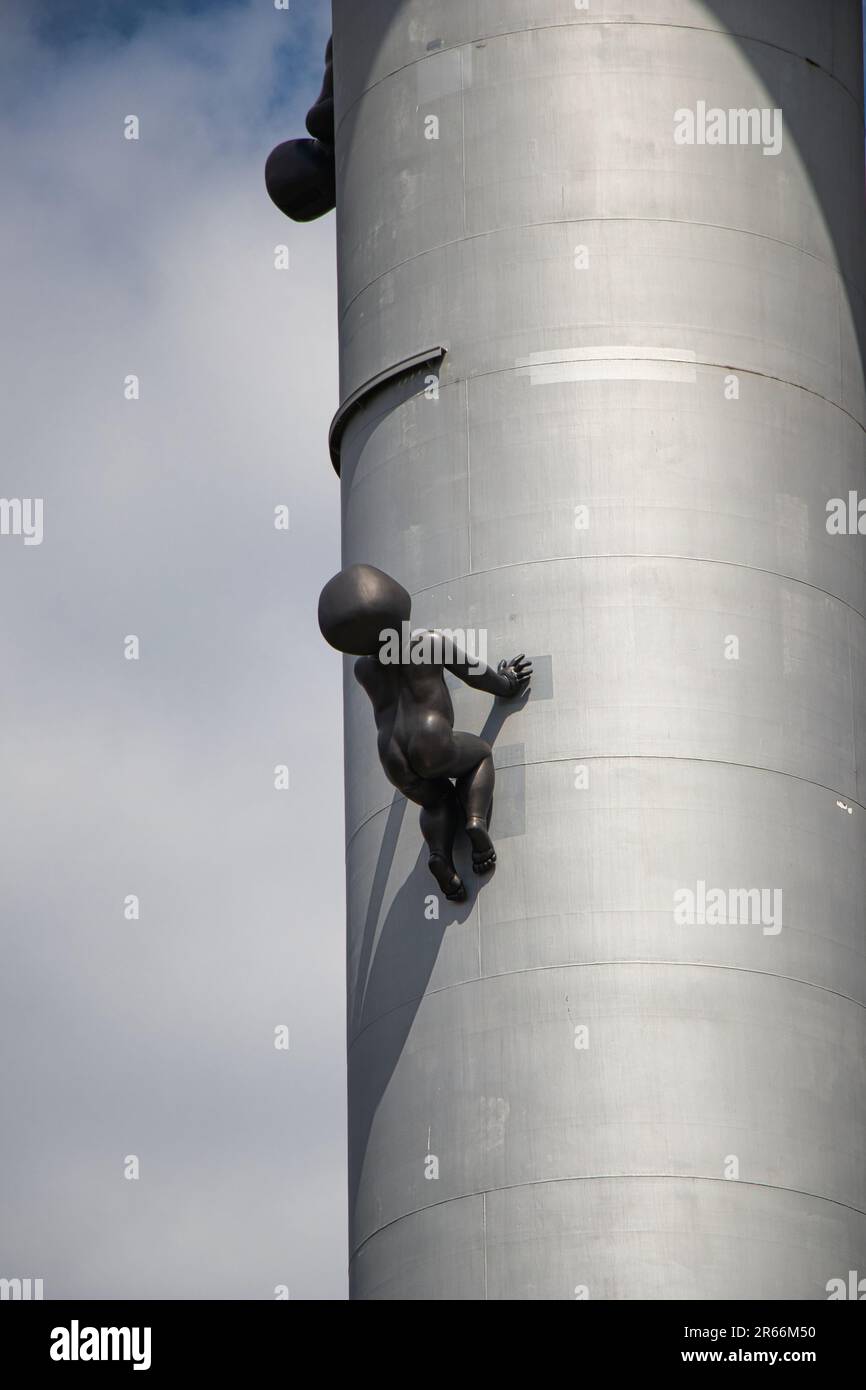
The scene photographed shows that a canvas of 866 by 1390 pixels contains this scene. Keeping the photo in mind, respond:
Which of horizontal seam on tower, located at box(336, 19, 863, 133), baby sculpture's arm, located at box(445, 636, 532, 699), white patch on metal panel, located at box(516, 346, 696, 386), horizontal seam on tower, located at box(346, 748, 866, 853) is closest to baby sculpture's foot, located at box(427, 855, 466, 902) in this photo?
horizontal seam on tower, located at box(346, 748, 866, 853)

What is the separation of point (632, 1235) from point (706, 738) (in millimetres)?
4557

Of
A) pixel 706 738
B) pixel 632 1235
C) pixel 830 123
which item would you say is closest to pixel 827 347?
pixel 830 123

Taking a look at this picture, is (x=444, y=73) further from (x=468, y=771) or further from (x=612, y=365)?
(x=468, y=771)

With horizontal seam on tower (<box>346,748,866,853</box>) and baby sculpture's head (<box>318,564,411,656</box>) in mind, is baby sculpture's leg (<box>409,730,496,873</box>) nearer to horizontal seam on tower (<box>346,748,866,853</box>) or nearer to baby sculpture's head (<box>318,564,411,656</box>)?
horizontal seam on tower (<box>346,748,866,853</box>)

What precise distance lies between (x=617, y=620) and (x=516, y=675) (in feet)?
3.41

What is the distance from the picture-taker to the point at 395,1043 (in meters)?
27.5

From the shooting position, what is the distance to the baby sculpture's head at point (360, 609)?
2670 cm

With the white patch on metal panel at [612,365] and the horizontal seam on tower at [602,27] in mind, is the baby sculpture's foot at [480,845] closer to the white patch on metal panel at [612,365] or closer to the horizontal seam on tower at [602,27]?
the white patch on metal panel at [612,365]

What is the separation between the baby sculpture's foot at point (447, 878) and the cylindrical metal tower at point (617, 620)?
219mm

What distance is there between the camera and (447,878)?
27.2 meters

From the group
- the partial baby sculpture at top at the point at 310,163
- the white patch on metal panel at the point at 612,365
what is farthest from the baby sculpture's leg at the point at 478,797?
the partial baby sculpture at top at the point at 310,163
